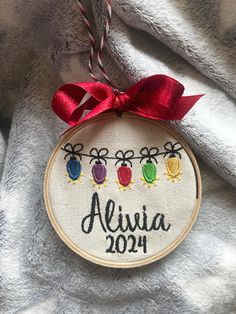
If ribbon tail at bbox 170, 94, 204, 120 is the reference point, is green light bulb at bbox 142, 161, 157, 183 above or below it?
below

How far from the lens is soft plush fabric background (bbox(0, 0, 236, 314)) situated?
1.81ft

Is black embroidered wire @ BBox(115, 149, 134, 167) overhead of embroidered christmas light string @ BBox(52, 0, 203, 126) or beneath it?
beneath

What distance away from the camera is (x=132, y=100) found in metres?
0.54

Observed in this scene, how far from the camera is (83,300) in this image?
588 millimetres

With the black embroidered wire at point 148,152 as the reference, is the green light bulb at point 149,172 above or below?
below

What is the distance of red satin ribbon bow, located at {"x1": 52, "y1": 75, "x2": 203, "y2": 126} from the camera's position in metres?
0.53

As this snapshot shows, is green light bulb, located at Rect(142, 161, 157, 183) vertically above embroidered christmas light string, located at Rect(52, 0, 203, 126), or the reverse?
embroidered christmas light string, located at Rect(52, 0, 203, 126)

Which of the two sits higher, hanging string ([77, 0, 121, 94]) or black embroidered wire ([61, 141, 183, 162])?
hanging string ([77, 0, 121, 94])

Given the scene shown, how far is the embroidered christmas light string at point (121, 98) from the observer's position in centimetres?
53

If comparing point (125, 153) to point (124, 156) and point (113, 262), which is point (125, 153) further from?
point (113, 262)

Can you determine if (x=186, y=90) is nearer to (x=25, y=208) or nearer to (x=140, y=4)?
(x=140, y=4)

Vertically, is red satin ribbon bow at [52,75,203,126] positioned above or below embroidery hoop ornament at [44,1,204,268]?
above

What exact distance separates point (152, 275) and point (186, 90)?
226 millimetres

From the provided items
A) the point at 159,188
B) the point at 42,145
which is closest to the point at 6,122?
the point at 42,145
